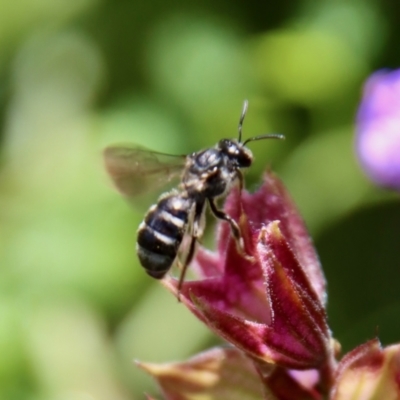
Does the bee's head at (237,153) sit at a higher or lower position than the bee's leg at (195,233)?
higher

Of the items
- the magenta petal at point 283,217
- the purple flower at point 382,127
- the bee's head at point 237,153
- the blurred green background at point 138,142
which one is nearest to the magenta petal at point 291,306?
the magenta petal at point 283,217

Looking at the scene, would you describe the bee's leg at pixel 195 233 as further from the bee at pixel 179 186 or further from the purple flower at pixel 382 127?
the purple flower at pixel 382 127

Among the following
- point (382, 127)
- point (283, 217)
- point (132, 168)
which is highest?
point (132, 168)

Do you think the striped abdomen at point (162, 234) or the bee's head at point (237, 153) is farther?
the bee's head at point (237, 153)

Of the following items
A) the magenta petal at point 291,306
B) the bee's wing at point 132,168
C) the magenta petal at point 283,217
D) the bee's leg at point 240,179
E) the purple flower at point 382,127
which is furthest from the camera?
the purple flower at point 382,127

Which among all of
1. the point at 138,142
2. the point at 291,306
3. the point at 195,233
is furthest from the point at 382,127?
the point at 138,142

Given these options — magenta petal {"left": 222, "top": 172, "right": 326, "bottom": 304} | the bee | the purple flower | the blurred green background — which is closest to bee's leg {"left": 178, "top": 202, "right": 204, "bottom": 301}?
the bee

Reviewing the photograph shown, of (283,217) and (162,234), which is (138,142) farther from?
(283,217)

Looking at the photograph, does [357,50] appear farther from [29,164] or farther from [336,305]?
[29,164]
